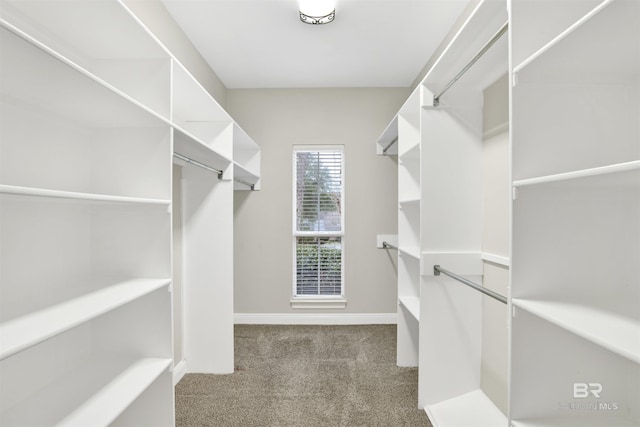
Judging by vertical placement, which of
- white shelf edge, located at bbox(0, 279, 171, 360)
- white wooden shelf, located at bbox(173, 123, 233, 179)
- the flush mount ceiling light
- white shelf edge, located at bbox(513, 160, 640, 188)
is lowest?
white shelf edge, located at bbox(0, 279, 171, 360)

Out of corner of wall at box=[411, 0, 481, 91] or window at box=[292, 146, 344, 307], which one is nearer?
corner of wall at box=[411, 0, 481, 91]

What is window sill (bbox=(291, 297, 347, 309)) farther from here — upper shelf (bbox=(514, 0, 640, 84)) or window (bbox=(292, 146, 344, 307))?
upper shelf (bbox=(514, 0, 640, 84))

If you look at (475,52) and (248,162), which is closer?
(475,52)

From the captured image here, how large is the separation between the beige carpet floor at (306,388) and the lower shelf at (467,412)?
92mm

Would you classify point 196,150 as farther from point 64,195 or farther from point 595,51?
point 595,51

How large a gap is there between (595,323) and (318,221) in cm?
294

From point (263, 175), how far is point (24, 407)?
2.82 metres

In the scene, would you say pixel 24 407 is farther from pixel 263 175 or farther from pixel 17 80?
pixel 263 175

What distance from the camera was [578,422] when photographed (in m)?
1.09

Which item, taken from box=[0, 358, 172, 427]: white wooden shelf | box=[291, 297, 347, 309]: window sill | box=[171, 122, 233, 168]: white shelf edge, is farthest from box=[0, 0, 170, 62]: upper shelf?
box=[291, 297, 347, 309]: window sill

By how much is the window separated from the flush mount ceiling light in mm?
1553

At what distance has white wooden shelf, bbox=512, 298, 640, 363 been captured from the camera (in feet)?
2.66

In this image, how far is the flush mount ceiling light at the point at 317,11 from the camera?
2.14 meters

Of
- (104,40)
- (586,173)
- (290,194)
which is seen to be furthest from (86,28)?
(290,194)
